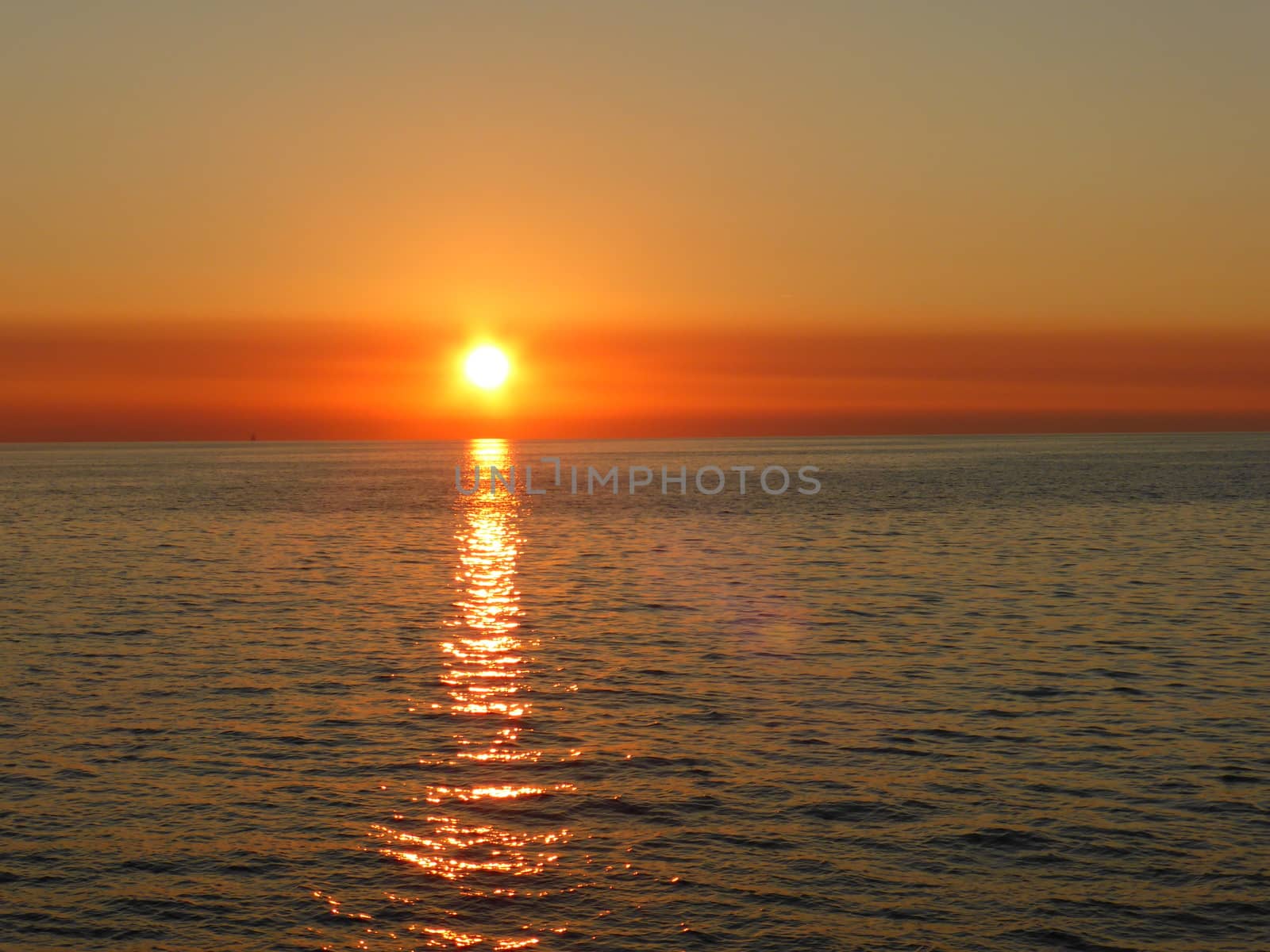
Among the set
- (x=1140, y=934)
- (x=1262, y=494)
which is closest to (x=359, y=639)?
(x=1140, y=934)

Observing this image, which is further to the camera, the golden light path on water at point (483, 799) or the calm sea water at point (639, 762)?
the golden light path on water at point (483, 799)

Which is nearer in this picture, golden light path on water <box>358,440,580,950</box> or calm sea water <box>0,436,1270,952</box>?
calm sea water <box>0,436,1270,952</box>

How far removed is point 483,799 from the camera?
66.7ft

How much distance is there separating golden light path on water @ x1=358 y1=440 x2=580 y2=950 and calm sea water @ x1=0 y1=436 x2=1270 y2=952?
88mm

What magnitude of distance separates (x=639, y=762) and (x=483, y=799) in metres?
3.55

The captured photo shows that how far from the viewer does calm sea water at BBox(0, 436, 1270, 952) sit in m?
15.6

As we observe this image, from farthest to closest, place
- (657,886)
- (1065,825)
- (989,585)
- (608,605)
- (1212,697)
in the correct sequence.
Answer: (989,585) → (608,605) → (1212,697) → (1065,825) → (657,886)

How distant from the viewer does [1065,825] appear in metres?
18.7

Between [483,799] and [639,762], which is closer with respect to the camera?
[483,799]

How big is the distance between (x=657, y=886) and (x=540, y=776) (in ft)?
18.9

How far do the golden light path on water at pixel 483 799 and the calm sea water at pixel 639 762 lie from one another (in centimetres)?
9

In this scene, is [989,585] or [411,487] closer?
[989,585]

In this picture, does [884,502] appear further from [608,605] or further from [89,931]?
[89,931]

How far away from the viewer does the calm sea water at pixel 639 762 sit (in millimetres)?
15586
